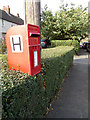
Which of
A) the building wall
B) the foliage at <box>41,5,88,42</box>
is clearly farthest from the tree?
the building wall

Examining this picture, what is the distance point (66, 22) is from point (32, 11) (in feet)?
38.6

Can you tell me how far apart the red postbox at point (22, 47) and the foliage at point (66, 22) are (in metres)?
12.2

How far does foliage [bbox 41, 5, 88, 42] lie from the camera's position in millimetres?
12766

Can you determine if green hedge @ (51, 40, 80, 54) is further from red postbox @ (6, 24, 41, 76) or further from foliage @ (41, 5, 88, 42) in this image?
red postbox @ (6, 24, 41, 76)

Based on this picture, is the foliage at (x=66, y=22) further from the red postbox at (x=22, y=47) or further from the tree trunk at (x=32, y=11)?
the red postbox at (x=22, y=47)

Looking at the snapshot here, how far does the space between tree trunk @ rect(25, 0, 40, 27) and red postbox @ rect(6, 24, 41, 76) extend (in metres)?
0.81

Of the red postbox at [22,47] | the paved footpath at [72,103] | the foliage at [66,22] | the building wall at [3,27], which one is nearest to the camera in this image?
the building wall at [3,27]

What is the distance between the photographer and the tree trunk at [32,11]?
7.68 ft

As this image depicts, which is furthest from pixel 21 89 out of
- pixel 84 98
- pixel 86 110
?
pixel 84 98

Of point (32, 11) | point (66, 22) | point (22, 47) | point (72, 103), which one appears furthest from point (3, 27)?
point (66, 22)

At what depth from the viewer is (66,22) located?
1305cm

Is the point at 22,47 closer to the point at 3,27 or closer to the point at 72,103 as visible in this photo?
the point at 3,27

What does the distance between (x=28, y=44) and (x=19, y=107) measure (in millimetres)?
1028

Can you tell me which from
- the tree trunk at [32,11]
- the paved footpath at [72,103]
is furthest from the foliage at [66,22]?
the tree trunk at [32,11]
